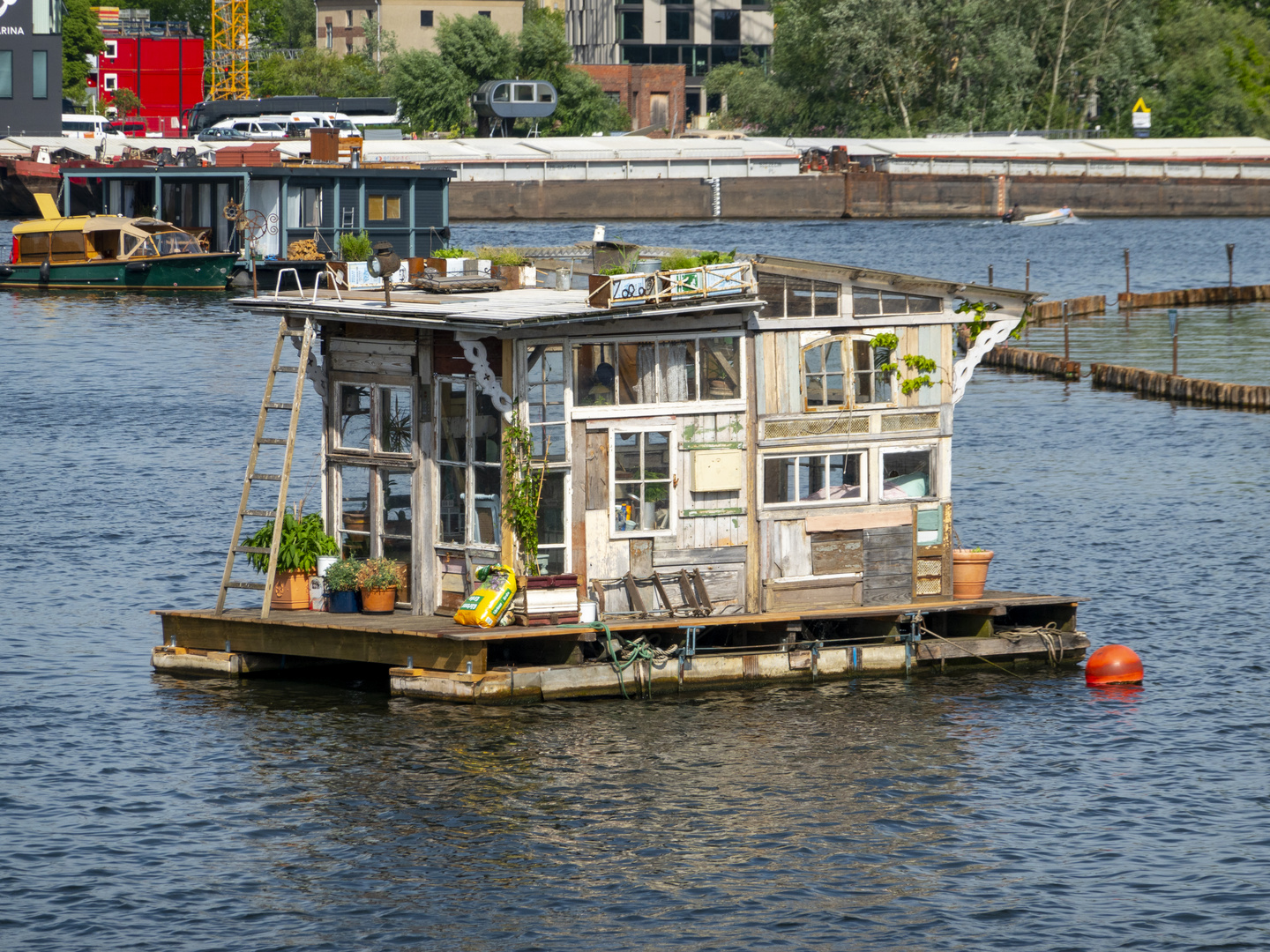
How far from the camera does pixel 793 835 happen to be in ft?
67.3

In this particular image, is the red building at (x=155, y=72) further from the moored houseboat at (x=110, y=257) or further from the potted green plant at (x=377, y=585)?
the potted green plant at (x=377, y=585)

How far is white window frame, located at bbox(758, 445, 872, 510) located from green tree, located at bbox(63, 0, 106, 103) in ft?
489

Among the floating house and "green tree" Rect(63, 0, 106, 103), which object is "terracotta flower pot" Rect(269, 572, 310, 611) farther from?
"green tree" Rect(63, 0, 106, 103)

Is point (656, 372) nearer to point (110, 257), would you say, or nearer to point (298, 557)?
point (298, 557)

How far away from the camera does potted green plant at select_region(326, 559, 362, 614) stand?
2483 centimetres

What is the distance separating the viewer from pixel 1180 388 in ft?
196

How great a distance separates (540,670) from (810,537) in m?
4.39

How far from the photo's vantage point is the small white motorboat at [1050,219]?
438 feet

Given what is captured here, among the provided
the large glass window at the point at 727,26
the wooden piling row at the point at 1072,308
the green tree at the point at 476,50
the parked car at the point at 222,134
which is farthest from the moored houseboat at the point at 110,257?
the large glass window at the point at 727,26

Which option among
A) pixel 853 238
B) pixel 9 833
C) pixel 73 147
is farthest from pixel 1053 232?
pixel 9 833

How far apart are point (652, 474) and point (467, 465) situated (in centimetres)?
246

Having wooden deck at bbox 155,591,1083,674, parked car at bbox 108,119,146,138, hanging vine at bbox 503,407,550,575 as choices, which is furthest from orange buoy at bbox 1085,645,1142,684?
parked car at bbox 108,119,146,138

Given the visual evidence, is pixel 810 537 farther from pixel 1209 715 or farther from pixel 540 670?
pixel 1209 715

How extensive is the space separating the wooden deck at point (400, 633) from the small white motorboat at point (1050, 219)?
111707mm
